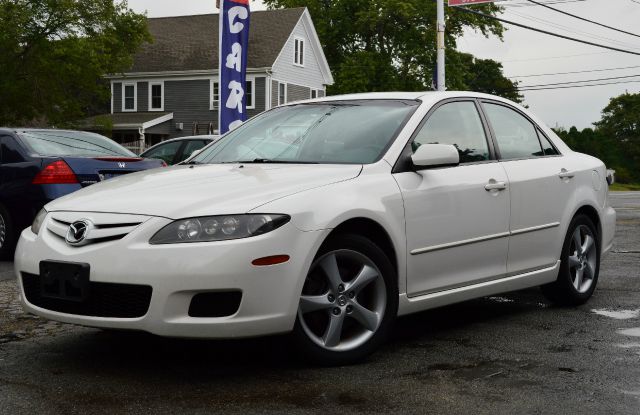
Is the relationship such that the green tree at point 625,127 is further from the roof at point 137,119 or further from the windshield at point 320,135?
the windshield at point 320,135

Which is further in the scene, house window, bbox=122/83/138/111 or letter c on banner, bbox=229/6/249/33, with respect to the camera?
house window, bbox=122/83/138/111

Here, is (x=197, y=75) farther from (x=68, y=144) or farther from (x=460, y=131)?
(x=460, y=131)

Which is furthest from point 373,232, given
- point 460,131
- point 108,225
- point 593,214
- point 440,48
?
point 440,48

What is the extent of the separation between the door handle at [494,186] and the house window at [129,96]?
43.6m

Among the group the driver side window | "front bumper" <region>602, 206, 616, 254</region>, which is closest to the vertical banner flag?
"front bumper" <region>602, 206, 616, 254</region>

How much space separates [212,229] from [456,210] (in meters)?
1.72

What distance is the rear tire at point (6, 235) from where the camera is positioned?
9.91m

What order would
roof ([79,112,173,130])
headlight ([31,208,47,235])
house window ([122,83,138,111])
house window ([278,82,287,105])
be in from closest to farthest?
headlight ([31,208,47,235])
roof ([79,112,173,130])
house window ([278,82,287,105])
house window ([122,83,138,111])

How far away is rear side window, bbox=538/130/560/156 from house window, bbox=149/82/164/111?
41702mm

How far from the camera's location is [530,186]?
20.9 ft

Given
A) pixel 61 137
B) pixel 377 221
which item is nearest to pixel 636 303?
pixel 377 221

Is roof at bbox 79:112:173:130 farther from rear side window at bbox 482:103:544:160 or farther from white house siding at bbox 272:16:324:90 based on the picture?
rear side window at bbox 482:103:544:160

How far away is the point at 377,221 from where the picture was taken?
201 inches

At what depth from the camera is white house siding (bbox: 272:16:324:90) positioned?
46.1 m
